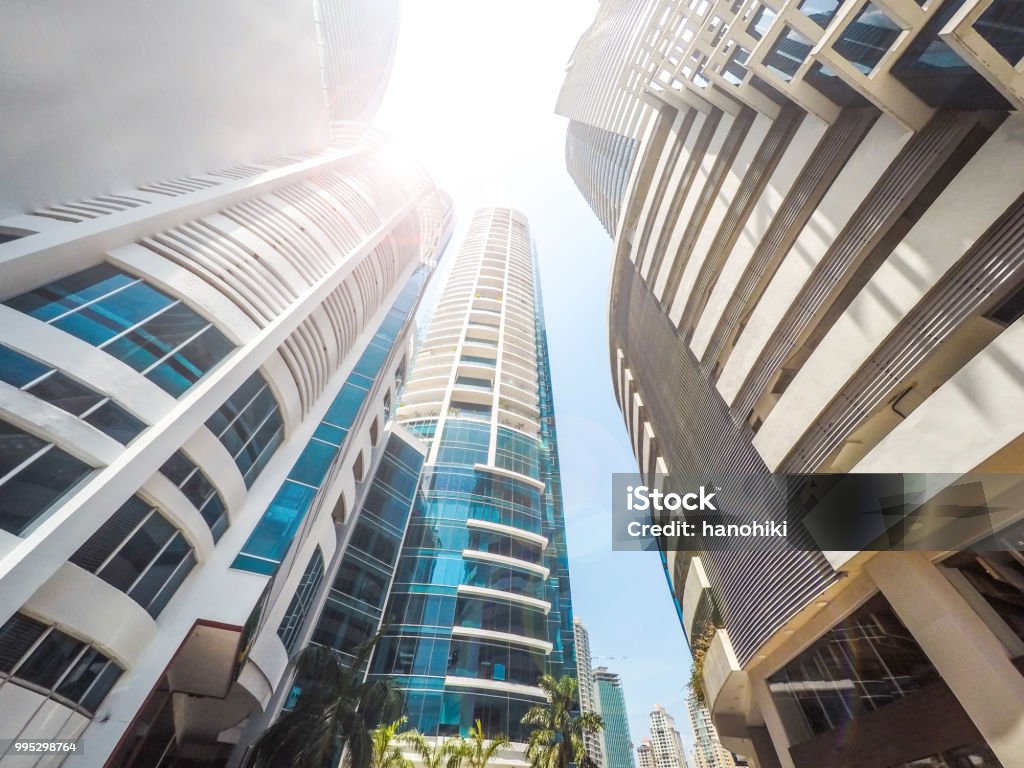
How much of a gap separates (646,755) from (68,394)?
730 feet

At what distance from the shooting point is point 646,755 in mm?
161500

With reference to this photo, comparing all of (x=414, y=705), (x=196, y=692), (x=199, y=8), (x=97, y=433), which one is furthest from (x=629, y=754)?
(x=199, y=8)

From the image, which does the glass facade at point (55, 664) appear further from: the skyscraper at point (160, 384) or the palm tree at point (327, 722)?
the palm tree at point (327, 722)

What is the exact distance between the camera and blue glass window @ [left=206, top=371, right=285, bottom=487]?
14.6m

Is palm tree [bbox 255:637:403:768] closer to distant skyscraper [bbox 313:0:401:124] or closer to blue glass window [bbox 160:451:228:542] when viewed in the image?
blue glass window [bbox 160:451:228:542]

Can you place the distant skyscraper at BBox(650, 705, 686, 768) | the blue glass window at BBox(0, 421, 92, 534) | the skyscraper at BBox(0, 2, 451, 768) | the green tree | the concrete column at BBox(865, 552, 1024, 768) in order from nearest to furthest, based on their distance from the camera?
the concrete column at BBox(865, 552, 1024, 768)
the blue glass window at BBox(0, 421, 92, 534)
the skyscraper at BBox(0, 2, 451, 768)
the green tree
the distant skyscraper at BBox(650, 705, 686, 768)

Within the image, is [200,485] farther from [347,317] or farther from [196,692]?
[347,317]

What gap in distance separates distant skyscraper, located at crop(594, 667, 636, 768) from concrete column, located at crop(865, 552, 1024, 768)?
157899 mm

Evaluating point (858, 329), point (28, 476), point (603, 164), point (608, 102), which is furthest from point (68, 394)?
point (608, 102)

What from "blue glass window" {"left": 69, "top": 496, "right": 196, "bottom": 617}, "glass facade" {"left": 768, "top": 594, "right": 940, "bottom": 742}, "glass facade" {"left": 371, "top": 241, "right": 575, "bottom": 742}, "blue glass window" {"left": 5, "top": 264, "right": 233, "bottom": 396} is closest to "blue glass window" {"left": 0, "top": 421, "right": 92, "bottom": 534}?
"blue glass window" {"left": 69, "top": 496, "right": 196, "bottom": 617}

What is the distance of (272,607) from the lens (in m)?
15.2

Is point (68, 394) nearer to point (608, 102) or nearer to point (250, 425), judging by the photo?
point (250, 425)

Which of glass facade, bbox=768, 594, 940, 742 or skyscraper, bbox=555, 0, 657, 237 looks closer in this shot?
glass facade, bbox=768, 594, 940, 742

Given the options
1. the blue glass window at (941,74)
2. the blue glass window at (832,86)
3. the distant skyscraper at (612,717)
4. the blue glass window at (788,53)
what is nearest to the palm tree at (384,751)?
the blue glass window at (941,74)
